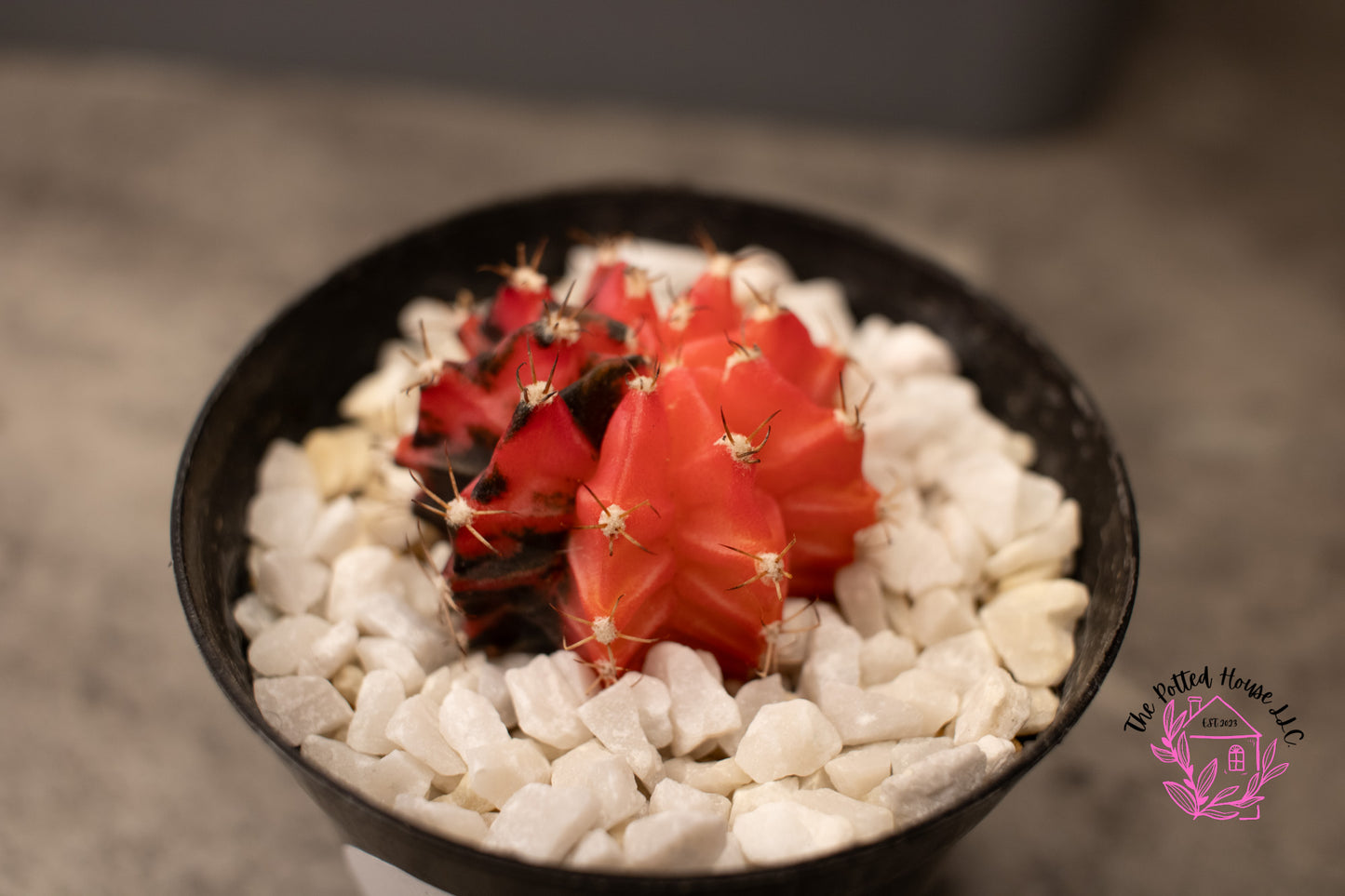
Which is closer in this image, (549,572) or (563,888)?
(563,888)

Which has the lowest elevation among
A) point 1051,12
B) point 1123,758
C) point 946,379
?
point 1123,758

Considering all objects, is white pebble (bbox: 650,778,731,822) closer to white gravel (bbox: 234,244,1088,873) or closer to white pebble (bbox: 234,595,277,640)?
white gravel (bbox: 234,244,1088,873)

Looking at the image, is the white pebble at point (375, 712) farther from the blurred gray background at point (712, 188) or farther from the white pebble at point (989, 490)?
the white pebble at point (989, 490)

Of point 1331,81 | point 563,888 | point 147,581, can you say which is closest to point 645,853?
point 563,888

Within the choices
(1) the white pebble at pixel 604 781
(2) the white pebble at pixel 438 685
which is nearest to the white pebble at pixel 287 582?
(2) the white pebble at pixel 438 685

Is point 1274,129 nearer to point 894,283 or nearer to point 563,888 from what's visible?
point 894,283

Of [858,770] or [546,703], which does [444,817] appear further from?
[858,770]

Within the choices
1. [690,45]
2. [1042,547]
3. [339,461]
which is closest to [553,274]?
[339,461]
